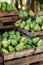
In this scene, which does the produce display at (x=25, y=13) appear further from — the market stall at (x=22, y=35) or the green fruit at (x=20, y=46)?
the green fruit at (x=20, y=46)

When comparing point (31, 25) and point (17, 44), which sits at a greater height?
point (31, 25)

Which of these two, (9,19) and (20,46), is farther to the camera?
(9,19)

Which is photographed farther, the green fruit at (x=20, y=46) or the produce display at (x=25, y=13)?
the produce display at (x=25, y=13)

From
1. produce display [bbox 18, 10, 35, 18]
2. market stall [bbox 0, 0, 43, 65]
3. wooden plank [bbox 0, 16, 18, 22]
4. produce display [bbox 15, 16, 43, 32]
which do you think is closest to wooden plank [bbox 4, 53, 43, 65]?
market stall [bbox 0, 0, 43, 65]

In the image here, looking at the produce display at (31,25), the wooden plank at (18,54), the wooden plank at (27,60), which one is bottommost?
the wooden plank at (27,60)

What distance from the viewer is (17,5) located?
5.52 metres

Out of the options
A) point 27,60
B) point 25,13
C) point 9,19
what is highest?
point 25,13

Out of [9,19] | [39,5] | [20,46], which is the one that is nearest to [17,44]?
[20,46]

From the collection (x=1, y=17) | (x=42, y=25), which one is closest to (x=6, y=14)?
(x=1, y=17)

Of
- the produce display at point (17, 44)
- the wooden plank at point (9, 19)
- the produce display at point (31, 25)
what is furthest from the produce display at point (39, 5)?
the produce display at point (17, 44)

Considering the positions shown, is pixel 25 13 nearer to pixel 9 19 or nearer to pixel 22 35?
pixel 9 19

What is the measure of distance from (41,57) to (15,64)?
487 mm

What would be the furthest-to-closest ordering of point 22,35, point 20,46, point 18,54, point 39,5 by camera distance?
point 39,5
point 22,35
point 20,46
point 18,54

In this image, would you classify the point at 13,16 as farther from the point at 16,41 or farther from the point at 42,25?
the point at 16,41
